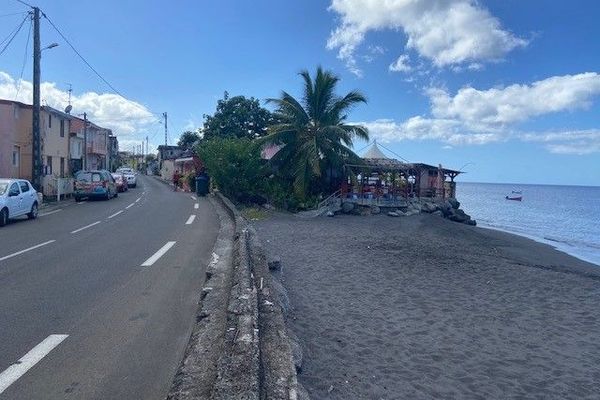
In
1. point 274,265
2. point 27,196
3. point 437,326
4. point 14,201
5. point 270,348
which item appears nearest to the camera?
point 270,348

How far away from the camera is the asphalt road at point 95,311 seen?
14.8 ft

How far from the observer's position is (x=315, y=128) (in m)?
28.6

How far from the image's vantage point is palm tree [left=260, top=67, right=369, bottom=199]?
27.9 m

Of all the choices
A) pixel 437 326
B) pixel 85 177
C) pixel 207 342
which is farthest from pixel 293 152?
pixel 207 342

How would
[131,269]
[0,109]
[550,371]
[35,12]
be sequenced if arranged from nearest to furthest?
[550,371] < [131,269] < [35,12] < [0,109]

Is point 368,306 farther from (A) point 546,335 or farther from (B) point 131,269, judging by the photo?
(B) point 131,269

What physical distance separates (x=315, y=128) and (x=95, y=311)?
909 inches

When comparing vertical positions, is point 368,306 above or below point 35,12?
below

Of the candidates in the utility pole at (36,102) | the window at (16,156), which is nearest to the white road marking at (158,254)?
the utility pole at (36,102)

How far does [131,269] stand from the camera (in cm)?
945

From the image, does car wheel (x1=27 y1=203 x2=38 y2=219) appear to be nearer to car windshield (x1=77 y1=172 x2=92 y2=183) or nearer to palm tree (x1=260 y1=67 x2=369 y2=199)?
car windshield (x1=77 y1=172 x2=92 y2=183)

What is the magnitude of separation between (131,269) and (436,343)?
19.6 ft

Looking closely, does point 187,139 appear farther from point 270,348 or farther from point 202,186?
point 270,348

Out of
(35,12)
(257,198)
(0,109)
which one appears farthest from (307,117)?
(0,109)
